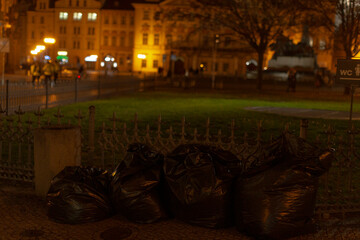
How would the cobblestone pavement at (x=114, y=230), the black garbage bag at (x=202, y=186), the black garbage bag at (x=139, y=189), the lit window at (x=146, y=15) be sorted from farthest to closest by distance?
the lit window at (x=146, y=15), the black garbage bag at (x=139, y=189), the black garbage bag at (x=202, y=186), the cobblestone pavement at (x=114, y=230)

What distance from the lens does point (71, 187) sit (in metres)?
5.60

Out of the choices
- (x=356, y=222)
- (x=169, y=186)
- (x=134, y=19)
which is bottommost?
(x=356, y=222)

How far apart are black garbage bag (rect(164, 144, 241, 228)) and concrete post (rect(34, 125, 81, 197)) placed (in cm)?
151

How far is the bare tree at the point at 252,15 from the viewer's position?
30797 mm

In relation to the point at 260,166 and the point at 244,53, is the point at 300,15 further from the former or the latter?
the point at 244,53

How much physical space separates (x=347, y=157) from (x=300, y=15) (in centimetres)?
2788

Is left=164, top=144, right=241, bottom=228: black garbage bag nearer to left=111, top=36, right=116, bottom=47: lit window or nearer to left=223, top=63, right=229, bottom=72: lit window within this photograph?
left=223, top=63, right=229, bottom=72: lit window

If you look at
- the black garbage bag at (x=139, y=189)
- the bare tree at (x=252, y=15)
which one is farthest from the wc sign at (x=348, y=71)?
the bare tree at (x=252, y=15)

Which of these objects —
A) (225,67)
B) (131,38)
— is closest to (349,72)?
(225,67)

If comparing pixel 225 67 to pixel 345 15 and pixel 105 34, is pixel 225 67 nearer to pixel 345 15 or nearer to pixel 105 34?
pixel 105 34

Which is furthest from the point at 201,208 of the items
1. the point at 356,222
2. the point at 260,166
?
the point at 356,222

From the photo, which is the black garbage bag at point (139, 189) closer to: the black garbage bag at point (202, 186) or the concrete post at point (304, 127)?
the black garbage bag at point (202, 186)

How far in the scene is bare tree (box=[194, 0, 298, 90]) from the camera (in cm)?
3080

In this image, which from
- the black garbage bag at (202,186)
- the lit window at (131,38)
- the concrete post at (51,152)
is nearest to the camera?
the black garbage bag at (202,186)
